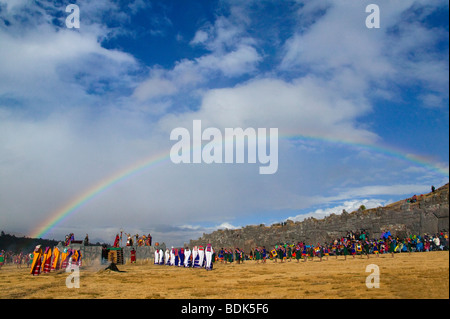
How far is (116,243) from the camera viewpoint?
36.8 meters

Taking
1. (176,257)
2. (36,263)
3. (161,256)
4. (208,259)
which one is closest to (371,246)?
(208,259)

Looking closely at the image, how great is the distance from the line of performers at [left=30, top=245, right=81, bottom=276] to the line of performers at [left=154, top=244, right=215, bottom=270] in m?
8.28

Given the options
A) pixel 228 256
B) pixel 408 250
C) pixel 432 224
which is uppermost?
pixel 432 224

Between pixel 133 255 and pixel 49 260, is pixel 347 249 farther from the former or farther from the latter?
pixel 49 260

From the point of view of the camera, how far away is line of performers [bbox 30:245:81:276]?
65.4 ft

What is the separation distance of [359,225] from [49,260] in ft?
85.1

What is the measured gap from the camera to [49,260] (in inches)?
860

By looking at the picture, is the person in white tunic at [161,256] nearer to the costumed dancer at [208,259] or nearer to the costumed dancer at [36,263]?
the costumed dancer at [208,259]

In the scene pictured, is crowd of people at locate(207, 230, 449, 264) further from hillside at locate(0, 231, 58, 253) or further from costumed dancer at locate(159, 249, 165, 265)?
hillside at locate(0, 231, 58, 253)

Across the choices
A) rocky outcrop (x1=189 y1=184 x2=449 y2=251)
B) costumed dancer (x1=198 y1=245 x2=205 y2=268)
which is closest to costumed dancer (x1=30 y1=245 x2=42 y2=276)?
costumed dancer (x1=198 y1=245 x2=205 y2=268)

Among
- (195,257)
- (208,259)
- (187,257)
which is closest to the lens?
(208,259)
